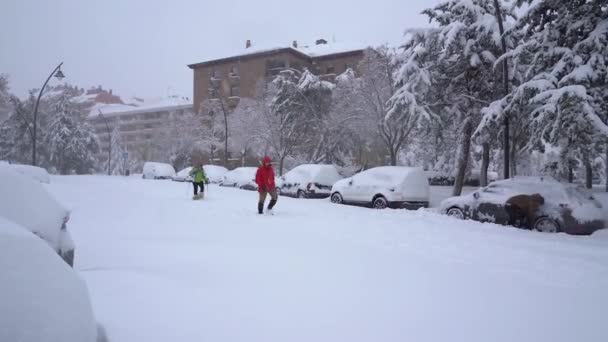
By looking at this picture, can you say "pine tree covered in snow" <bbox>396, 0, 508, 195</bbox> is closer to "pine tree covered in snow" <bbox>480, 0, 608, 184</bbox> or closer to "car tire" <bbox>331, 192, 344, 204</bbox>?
"pine tree covered in snow" <bbox>480, 0, 608, 184</bbox>

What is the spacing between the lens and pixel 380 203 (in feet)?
50.4

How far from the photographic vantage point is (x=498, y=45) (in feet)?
55.1

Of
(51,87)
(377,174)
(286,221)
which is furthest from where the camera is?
(51,87)

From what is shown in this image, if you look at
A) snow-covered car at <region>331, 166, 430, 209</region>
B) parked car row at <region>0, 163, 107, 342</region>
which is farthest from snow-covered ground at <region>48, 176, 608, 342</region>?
snow-covered car at <region>331, 166, 430, 209</region>

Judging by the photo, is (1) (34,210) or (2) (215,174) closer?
(1) (34,210)

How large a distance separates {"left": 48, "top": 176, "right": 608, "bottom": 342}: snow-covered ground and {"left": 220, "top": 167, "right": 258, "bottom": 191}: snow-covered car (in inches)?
652

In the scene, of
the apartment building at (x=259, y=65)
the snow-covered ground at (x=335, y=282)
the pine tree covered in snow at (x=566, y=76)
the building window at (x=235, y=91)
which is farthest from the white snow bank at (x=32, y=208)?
the building window at (x=235, y=91)

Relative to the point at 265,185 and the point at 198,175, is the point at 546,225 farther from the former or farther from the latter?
the point at 198,175

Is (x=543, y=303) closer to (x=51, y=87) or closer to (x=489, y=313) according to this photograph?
(x=489, y=313)

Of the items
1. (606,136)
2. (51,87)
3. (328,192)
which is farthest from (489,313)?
(51,87)

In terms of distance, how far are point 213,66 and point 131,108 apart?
5140 cm

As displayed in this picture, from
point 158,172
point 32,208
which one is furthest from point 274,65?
point 32,208

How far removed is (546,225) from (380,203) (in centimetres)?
585

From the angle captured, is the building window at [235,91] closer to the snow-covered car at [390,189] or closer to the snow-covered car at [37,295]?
the snow-covered car at [390,189]
